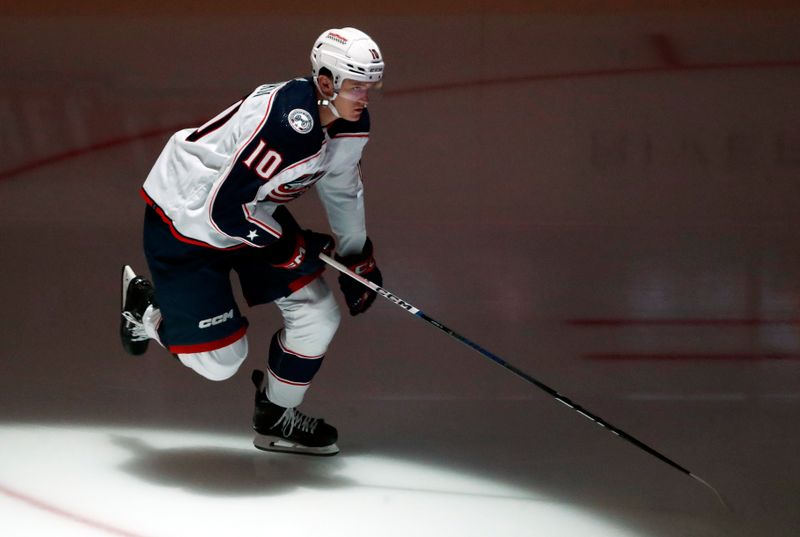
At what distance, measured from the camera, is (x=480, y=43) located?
200 inches

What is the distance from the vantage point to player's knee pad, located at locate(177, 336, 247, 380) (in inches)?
99.9

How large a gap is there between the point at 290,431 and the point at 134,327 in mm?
576

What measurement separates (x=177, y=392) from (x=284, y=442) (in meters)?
0.49

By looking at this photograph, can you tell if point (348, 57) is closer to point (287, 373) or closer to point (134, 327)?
point (287, 373)

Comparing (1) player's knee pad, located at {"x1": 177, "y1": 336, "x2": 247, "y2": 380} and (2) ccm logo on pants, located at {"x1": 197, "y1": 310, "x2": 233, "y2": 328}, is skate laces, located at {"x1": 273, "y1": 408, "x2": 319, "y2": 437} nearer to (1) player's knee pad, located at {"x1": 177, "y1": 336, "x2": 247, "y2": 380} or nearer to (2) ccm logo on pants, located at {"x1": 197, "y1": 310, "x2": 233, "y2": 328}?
(1) player's knee pad, located at {"x1": 177, "y1": 336, "x2": 247, "y2": 380}

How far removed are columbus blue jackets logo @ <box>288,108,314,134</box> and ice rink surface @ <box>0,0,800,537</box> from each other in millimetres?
873

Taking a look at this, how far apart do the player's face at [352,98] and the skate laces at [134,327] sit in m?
0.94

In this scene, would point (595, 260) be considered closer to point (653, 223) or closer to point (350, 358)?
point (653, 223)

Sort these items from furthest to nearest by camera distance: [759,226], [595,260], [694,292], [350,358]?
[759,226], [595,260], [694,292], [350,358]

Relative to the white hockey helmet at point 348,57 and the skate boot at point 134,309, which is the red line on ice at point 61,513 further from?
the white hockey helmet at point 348,57

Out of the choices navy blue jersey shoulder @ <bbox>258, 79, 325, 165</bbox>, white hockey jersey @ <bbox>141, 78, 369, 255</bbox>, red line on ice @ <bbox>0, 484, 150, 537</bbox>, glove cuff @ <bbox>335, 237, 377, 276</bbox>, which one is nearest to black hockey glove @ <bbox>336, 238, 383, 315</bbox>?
glove cuff @ <bbox>335, 237, 377, 276</bbox>

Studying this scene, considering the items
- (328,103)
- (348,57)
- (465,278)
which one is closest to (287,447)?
(328,103)

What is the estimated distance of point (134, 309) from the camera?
113 inches

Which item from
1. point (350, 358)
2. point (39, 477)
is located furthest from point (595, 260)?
point (39, 477)
